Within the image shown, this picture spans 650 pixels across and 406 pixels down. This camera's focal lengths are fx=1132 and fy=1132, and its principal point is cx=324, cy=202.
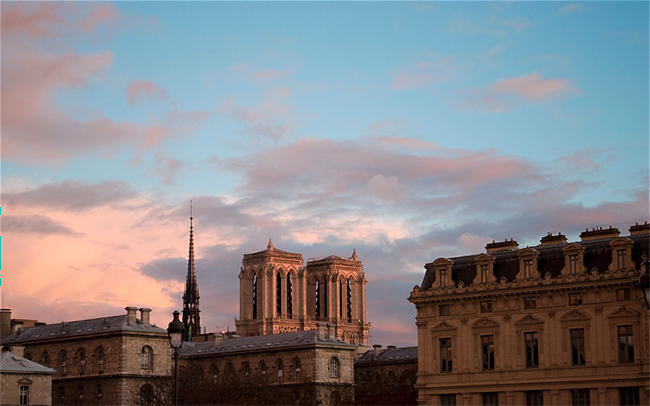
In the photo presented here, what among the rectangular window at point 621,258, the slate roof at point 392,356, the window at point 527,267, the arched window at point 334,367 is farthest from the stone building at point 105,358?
the rectangular window at point 621,258

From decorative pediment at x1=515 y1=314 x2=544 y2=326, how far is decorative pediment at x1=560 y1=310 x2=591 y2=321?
5.50 ft

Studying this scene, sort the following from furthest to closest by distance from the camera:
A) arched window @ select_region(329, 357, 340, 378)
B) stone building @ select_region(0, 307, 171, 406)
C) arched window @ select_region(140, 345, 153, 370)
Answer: arched window @ select_region(329, 357, 340, 378) < arched window @ select_region(140, 345, 153, 370) < stone building @ select_region(0, 307, 171, 406)

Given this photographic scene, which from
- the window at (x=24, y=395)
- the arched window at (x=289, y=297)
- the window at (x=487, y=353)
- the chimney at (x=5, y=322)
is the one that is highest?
the arched window at (x=289, y=297)

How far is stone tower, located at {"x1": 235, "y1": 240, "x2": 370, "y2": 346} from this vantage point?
18450cm

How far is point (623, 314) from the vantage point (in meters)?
69.9

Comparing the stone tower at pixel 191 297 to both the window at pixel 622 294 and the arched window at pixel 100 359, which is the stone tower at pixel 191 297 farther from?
the window at pixel 622 294

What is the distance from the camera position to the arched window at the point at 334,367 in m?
114

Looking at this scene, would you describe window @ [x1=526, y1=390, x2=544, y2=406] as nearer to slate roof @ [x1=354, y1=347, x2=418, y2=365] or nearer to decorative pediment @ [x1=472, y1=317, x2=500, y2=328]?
decorative pediment @ [x1=472, y1=317, x2=500, y2=328]

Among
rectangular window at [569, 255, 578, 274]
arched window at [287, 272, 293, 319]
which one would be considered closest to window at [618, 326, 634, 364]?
rectangular window at [569, 255, 578, 274]

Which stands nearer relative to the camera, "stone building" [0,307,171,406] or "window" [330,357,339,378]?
"stone building" [0,307,171,406]

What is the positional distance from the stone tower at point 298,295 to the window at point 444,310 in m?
105

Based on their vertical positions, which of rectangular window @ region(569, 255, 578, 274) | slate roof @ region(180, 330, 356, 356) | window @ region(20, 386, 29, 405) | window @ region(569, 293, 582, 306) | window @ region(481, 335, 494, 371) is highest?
rectangular window @ region(569, 255, 578, 274)

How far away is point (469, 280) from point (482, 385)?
7.34 meters

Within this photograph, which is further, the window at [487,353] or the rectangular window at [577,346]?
the window at [487,353]
